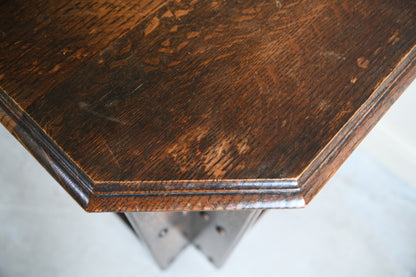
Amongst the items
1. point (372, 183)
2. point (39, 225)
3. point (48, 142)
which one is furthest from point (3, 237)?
point (372, 183)

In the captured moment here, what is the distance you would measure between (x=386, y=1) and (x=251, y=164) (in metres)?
0.32

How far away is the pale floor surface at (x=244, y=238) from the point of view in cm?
85

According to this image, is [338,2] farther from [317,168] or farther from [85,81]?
[85,81]

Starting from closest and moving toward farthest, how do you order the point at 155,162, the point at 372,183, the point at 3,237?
the point at 155,162 < the point at 3,237 < the point at 372,183

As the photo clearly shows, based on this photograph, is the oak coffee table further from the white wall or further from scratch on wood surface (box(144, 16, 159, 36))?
the white wall

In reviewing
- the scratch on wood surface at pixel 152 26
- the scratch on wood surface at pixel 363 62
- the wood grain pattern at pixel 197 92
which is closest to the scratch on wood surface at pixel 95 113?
the wood grain pattern at pixel 197 92

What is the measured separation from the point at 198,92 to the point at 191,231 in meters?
0.53

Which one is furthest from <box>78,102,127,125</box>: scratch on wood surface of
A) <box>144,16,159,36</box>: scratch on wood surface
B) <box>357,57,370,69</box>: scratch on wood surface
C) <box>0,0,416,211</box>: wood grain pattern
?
<box>357,57,370,69</box>: scratch on wood surface

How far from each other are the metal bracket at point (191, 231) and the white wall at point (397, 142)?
65cm

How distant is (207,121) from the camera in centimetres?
33

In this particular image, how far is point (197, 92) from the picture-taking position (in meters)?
0.35

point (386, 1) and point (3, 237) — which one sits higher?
point (386, 1)

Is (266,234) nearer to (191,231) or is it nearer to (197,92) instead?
(191,231)

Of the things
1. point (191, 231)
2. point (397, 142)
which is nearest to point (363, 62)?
point (191, 231)
